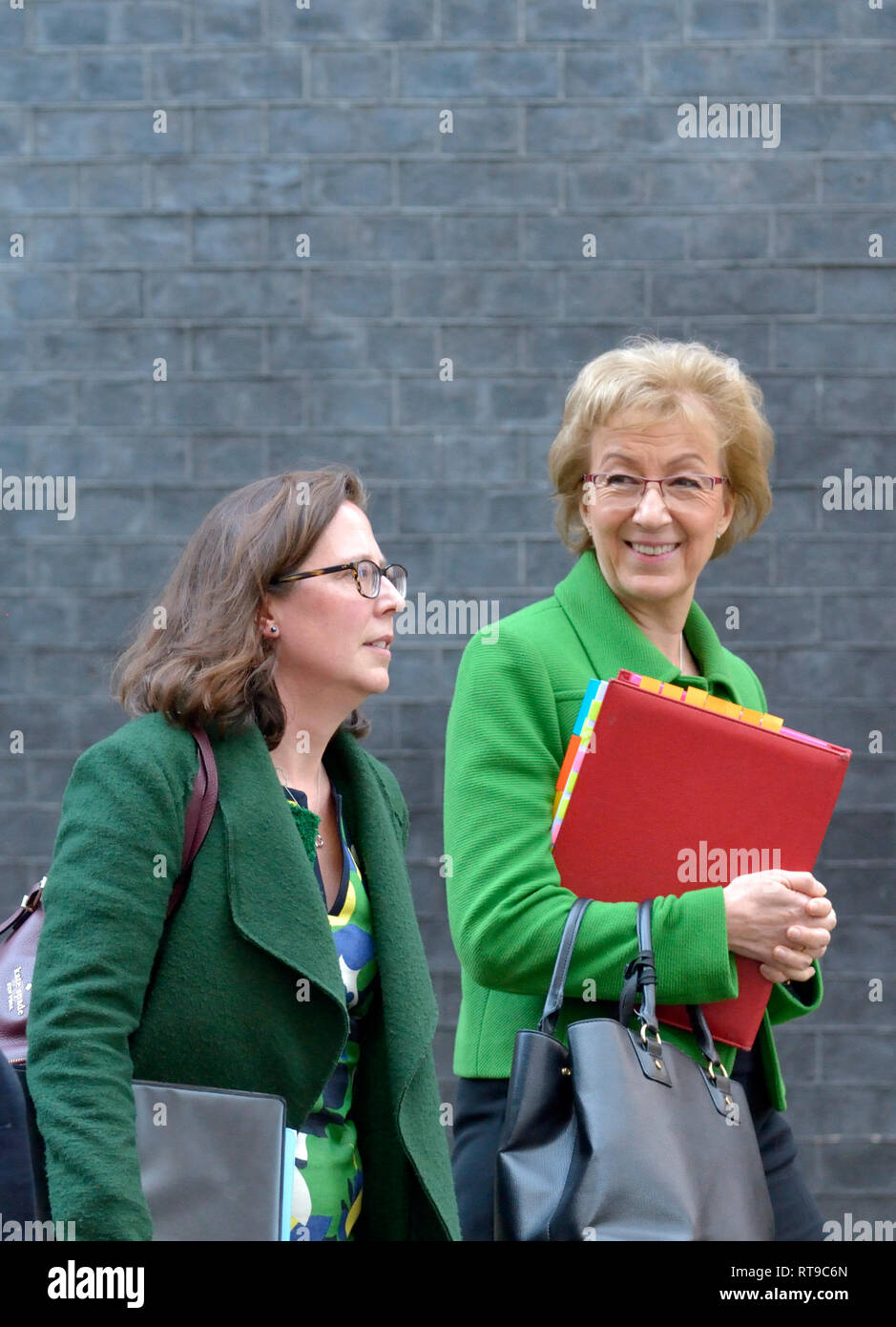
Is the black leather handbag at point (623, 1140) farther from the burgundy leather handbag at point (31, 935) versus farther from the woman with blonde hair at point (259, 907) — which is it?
the burgundy leather handbag at point (31, 935)

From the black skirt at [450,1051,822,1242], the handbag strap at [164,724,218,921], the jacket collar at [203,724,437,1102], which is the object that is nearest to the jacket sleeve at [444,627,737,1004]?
the jacket collar at [203,724,437,1102]

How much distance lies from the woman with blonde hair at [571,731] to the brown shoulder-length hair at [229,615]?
385 mm

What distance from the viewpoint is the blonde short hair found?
8.87 ft

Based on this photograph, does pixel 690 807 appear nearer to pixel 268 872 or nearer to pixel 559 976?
pixel 559 976

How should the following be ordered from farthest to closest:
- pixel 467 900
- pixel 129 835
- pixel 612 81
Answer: pixel 612 81 → pixel 467 900 → pixel 129 835

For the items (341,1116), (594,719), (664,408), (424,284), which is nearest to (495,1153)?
(341,1116)

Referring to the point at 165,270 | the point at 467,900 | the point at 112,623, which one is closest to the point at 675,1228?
the point at 467,900

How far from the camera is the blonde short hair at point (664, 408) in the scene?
2.70 metres

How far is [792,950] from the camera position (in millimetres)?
2389

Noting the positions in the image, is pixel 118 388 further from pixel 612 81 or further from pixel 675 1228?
pixel 675 1228

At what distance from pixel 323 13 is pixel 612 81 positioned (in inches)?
38.8

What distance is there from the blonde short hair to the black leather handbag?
905 millimetres

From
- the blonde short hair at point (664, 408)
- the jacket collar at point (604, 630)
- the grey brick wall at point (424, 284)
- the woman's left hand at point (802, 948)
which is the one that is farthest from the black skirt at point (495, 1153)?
the grey brick wall at point (424, 284)
